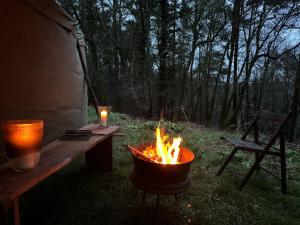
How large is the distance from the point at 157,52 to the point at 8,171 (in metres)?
7.29

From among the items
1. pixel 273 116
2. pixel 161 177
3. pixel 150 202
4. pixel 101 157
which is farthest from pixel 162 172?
pixel 273 116

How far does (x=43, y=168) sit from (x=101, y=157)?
1.39m

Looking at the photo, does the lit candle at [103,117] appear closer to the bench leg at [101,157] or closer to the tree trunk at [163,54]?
the bench leg at [101,157]

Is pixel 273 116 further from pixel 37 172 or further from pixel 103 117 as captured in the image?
pixel 37 172

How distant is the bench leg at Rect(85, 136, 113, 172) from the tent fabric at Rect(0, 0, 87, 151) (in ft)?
1.61

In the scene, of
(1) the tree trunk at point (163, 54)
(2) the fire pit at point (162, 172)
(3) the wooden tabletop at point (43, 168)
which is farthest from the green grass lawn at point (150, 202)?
(1) the tree trunk at point (163, 54)

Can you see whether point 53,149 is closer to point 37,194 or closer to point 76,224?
point 76,224

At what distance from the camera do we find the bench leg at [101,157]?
8.07 ft

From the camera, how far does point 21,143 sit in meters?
1.01

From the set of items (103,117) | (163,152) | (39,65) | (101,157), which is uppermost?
(39,65)

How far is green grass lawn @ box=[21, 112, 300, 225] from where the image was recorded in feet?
5.50

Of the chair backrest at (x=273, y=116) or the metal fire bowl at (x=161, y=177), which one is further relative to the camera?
the chair backrest at (x=273, y=116)

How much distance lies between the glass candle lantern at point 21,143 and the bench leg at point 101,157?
1.38 meters

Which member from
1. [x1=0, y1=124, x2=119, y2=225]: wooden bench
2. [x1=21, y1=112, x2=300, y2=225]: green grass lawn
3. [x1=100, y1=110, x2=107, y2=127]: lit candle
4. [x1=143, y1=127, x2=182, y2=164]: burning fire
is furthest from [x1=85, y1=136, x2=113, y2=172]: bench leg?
[x1=143, y1=127, x2=182, y2=164]: burning fire
